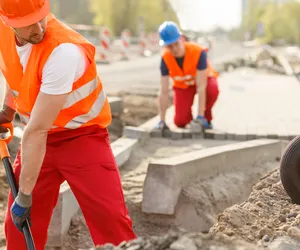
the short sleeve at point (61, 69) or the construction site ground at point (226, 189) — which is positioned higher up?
the short sleeve at point (61, 69)

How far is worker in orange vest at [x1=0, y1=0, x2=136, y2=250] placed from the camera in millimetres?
3496

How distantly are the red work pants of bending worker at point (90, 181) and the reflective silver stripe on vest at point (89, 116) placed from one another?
0.16 ft

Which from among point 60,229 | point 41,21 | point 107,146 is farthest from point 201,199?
point 41,21

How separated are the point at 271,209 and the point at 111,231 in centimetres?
109

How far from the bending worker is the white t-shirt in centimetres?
461

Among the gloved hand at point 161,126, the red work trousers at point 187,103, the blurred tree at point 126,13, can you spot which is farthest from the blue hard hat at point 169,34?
the blurred tree at point 126,13

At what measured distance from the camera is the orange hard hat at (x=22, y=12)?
3.45m

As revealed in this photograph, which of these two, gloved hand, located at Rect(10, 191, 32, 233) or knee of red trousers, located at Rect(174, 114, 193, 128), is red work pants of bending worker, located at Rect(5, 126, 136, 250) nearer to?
gloved hand, located at Rect(10, 191, 32, 233)

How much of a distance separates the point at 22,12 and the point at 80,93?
0.57 meters

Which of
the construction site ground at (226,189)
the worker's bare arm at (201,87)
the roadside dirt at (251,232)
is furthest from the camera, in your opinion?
the worker's bare arm at (201,87)

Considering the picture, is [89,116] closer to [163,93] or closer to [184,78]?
[163,93]

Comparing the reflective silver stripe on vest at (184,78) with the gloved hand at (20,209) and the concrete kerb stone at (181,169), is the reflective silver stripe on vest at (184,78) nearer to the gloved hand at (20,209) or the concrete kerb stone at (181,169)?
the concrete kerb stone at (181,169)

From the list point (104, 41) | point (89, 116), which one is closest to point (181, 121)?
point (89, 116)

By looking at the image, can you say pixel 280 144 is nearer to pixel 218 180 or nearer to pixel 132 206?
Answer: pixel 218 180
